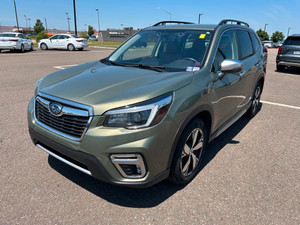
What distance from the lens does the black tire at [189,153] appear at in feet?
8.04

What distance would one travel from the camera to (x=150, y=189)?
274 cm

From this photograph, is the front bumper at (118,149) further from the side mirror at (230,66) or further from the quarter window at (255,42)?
the quarter window at (255,42)

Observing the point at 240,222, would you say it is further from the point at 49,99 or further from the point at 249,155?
the point at 49,99

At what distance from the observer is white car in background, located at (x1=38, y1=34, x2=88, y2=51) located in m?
22.2

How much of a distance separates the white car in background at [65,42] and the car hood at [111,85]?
67.9 feet

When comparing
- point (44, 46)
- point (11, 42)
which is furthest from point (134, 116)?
point (44, 46)

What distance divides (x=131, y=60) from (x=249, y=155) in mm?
2208

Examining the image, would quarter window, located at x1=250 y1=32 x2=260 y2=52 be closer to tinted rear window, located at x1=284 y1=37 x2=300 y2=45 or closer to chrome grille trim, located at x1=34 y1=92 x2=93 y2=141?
chrome grille trim, located at x1=34 y1=92 x2=93 y2=141

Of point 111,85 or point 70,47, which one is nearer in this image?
point 111,85

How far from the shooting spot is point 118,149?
206cm

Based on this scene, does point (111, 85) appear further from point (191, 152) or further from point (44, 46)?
point (44, 46)

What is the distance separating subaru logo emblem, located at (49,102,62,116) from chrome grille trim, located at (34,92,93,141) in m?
0.03

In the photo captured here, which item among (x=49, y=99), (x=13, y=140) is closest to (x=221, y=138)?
(x=49, y=99)

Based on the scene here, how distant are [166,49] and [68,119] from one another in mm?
1827
